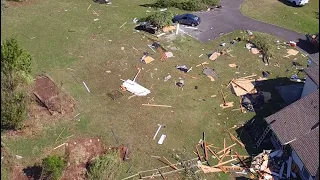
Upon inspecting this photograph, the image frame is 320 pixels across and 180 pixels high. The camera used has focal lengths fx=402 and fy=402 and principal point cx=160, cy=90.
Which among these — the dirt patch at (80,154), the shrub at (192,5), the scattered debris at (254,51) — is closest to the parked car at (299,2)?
the shrub at (192,5)

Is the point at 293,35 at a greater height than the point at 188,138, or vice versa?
the point at 293,35

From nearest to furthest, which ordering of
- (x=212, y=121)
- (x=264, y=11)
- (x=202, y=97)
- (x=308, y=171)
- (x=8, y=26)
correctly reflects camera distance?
(x=308, y=171) → (x=212, y=121) → (x=202, y=97) → (x=8, y=26) → (x=264, y=11)

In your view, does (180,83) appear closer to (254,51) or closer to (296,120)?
(254,51)

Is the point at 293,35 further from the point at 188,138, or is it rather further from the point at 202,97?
the point at 188,138

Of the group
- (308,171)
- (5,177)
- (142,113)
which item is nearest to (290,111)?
(308,171)

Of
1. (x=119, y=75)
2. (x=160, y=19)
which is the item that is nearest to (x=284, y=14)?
(x=160, y=19)

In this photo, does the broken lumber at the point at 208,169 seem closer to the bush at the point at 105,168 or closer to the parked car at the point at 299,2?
the bush at the point at 105,168
